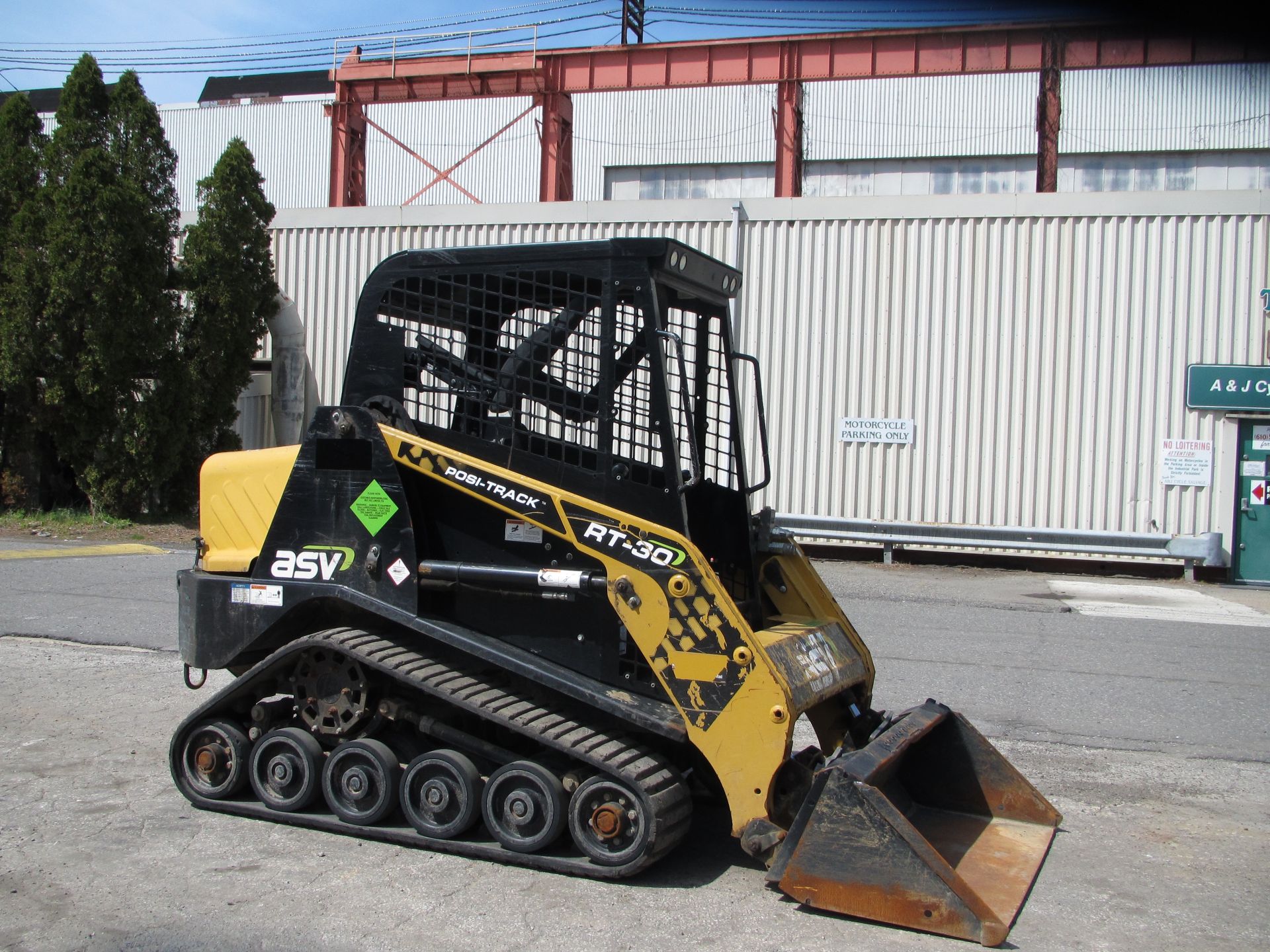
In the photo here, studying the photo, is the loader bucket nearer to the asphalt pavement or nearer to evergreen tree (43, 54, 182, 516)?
the asphalt pavement

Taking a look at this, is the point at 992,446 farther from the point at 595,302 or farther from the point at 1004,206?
the point at 595,302

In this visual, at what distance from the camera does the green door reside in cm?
1602

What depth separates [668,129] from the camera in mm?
31016

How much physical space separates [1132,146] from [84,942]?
2961 cm

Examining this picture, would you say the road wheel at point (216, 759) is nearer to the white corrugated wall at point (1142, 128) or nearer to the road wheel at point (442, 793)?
the road wheel at point (442, 793)

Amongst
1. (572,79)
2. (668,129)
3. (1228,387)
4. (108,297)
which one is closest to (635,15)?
(1228,387)

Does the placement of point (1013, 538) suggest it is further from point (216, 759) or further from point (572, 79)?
point (572, 79)

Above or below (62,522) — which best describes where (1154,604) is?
below

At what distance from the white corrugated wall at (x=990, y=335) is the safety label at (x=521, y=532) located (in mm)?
12973

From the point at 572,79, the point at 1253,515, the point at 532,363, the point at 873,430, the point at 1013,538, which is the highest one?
the point at 572,79

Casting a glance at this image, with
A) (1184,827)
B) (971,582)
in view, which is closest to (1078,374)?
(971,582)

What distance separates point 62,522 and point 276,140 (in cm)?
2404

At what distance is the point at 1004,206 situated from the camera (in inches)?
666

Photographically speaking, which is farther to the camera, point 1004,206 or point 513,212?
point 513,212
